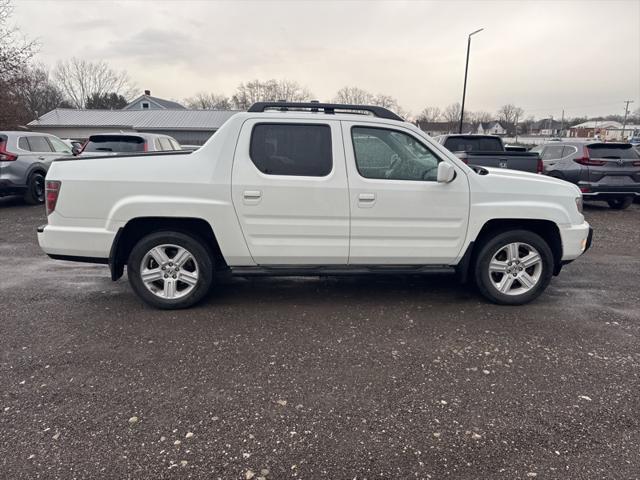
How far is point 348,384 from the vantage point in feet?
9.86

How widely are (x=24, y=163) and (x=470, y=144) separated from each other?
1105 centimetres

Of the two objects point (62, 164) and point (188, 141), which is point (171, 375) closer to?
point (62, 164)

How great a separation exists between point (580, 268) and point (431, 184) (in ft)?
11.0

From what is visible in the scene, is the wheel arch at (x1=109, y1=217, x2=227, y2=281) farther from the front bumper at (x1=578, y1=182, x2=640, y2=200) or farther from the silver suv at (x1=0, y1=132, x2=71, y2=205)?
the front bumper at (x1=578, y1=182, x2=640, y2=200)

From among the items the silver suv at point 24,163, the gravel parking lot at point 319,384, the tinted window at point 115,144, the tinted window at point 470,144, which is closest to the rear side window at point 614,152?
the tinted window at point 470,144

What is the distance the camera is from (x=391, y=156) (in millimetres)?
4160

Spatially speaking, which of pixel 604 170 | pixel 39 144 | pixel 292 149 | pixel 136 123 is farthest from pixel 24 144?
pixel 136 123

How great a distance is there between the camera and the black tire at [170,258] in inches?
161

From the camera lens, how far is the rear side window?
10141mm

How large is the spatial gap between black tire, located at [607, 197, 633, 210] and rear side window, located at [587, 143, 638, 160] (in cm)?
112

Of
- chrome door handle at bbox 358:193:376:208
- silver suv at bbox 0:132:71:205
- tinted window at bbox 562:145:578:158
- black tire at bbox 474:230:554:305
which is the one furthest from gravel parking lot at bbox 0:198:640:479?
tinted window at bbox 562:145:578:158

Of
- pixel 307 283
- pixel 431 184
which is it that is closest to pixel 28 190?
pixel 307 283

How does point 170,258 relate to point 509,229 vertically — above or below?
below

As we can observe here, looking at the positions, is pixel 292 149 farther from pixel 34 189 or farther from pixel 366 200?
pixel 34 189
